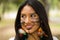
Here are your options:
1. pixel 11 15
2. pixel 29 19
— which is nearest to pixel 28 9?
pixel 29 19

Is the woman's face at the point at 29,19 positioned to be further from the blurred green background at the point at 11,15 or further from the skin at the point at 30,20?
the blurred green background at the point at 11,15

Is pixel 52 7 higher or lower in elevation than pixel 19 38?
higher

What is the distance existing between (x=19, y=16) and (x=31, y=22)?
6 centimetres

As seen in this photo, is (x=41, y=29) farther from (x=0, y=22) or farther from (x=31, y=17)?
(x=0, y=22)

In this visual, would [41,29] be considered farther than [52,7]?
No

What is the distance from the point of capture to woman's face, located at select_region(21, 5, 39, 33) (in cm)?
61

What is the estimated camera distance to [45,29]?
0.62m

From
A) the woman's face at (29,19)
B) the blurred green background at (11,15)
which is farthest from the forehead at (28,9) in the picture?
the blurred green background at (11,15)

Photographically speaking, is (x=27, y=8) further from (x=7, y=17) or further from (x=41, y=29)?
(x=7, y=17)

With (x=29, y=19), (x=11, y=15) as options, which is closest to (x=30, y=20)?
(x=29, y=19)

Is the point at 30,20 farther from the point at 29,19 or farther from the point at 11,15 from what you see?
the point at 11,15

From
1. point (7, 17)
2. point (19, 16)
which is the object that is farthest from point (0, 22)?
point (19, 16)

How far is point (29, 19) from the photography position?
2.01 feet

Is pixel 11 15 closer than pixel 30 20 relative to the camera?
No
